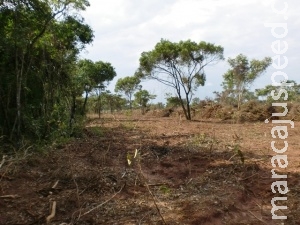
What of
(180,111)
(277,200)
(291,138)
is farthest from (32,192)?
(180,111)

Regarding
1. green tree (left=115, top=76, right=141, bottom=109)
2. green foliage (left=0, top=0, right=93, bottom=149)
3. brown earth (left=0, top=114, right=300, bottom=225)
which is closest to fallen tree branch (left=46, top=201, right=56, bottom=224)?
brown earth (left=0, top=114, right=300, bottom=225)

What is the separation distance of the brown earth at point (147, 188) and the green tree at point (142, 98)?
21634mm

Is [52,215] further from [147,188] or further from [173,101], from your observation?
[173,101]

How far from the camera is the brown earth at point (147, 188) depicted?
3.77 m

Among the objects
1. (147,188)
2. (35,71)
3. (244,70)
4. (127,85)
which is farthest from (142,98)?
(147,188)

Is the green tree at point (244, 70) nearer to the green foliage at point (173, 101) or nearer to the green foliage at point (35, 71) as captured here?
the green foliage at point (173, 101)

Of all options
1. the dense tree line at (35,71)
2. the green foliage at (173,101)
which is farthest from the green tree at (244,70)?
the dense tree line at (35,71)

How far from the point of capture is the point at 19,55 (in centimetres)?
730

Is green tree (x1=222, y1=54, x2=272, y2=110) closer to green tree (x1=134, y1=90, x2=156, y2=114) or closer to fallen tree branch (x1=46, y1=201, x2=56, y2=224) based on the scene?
green tree (x1=134, y1=90, x2=156, y2=114)

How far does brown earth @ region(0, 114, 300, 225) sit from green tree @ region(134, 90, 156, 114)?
852 inches

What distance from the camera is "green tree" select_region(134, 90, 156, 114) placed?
28719mm

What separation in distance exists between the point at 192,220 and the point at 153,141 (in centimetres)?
518

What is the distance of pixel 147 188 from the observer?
170 inches

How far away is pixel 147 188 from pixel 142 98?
983 inches
